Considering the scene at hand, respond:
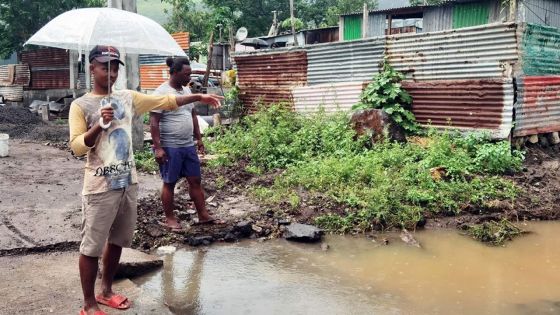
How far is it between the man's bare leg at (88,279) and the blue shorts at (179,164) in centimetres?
225

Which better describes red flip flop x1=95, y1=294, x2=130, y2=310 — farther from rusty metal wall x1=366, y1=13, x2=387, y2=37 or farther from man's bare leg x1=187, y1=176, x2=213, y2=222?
rusty metal wall x1=366, y1=13, x2=387, y2=37

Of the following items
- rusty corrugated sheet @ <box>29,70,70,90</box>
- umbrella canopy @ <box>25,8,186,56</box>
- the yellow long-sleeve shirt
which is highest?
rusty corrugated sheet @ <box>29,70,70,90</box>

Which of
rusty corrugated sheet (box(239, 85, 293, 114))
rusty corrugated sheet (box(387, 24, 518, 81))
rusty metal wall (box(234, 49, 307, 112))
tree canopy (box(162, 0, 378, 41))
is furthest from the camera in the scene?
tree canopy (box(162, 0, 378, 41))

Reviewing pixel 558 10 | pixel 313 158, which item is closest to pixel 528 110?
pixel 313 158

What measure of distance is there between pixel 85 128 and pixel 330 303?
232cm

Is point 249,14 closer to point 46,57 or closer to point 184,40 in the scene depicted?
point 184,40

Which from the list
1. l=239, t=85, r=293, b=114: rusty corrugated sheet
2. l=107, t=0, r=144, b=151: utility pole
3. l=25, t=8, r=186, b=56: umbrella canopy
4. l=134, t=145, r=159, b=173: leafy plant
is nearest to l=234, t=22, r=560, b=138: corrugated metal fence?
l=239, t=85, r=293, b=114: rusty corrugated sheet

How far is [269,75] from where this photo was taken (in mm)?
11703

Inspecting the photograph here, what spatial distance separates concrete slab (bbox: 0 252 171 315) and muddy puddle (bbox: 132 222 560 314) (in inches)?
8.9

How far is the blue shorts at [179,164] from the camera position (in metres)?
5.35

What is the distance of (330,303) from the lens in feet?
12.7

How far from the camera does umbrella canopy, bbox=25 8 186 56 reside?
361cm

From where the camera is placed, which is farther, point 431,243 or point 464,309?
point 431,243

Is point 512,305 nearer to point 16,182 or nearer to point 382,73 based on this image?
point 382,73
